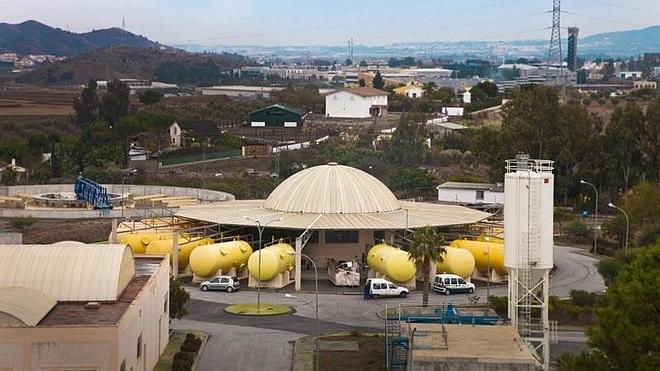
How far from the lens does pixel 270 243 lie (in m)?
71.8

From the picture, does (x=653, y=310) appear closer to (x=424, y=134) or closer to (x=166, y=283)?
(x=166, y=283)

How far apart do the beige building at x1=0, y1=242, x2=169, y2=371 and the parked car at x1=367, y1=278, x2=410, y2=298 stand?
1597 centimetres

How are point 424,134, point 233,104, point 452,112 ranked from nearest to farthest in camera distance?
→ 1. point 424,134
2. point 452,112
3. point 233,104

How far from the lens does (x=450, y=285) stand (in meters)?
65.3

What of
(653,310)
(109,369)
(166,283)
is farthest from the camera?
(166,283)

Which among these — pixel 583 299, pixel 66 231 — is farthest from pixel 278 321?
pixel 66 231

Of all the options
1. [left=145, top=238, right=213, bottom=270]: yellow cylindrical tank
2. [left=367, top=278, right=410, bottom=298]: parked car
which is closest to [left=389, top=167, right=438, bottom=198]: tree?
[left=145, top=238, right=213, bottom=270]: yellow cylindrical tank

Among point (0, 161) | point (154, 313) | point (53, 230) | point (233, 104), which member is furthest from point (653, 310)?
point (233, 104)

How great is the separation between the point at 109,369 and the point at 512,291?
18.7 meters

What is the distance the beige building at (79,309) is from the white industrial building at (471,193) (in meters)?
51.6

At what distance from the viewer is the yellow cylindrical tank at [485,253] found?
68438 mm

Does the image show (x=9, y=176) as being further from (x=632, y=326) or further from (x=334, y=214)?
(x=632, y=326)

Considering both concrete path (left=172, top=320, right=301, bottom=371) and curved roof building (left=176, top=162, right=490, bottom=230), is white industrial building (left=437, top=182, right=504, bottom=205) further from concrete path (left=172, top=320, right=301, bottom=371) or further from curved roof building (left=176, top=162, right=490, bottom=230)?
concrete path (left=172, top=320, right=301, bottom=371)

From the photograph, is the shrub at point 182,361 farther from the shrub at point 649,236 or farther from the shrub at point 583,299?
the shrub at point 649,236
